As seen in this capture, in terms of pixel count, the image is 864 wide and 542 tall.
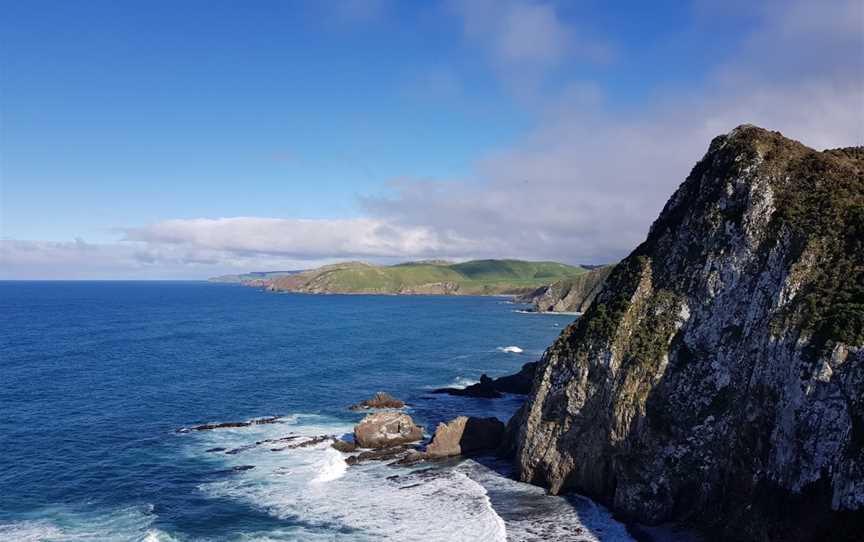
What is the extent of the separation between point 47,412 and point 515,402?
57.1 meters

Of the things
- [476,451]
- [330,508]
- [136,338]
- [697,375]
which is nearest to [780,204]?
[697,375]

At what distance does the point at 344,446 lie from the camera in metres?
55.0

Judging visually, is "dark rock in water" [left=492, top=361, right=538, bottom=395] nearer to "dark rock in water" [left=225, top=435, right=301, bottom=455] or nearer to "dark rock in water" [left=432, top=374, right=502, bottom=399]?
"dark rock in water" [left=432, top=374, right=502, bottom=399]

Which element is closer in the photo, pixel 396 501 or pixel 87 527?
pixel 87 527

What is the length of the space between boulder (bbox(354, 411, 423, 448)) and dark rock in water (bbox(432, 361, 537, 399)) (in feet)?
66.1

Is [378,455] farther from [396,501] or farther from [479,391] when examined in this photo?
[479,391]

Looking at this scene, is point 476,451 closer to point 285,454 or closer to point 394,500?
point 394,500

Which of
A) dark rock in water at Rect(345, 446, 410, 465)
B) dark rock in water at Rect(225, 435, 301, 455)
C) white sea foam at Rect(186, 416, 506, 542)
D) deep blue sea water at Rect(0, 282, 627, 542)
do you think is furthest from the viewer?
dark rock in water at Rect(225, 435, 301, 455)

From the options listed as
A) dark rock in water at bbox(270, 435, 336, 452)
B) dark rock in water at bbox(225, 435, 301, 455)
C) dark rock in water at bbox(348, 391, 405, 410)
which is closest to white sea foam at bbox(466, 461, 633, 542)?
dark rock in water at bbox(270, 435, 336, 452)

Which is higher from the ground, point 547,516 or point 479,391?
point 479,391

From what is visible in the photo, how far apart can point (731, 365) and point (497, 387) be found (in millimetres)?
44432

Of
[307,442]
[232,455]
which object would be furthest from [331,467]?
[232,455]

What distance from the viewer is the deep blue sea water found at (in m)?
38.5

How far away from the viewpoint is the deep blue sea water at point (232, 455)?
1517 inches
